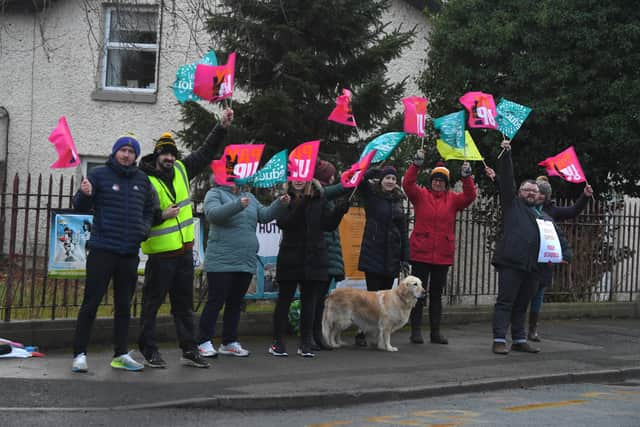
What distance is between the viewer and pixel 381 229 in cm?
1062

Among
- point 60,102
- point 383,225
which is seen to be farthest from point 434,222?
point 60,102

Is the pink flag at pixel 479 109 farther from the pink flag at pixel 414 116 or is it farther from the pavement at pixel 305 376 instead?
the pavement at pixel 305 376

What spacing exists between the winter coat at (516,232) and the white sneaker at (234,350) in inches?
117

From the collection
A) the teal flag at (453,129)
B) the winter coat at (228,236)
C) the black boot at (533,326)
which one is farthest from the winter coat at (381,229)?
the black boot at (533,326)

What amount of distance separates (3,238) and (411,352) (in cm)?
426

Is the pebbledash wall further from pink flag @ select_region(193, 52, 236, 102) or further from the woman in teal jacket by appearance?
pink flag @ select_region(193, 52, 236, 102)

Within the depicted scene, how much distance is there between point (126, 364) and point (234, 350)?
152 centimetres

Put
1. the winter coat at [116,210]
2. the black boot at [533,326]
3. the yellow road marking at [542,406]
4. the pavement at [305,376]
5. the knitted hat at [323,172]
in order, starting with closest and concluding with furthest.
Answer: the pavement at [305,376] < the yellow road marking at [542,406] < the winter coat at [116,210] < the knitted hat at [323,172] < the black boot at [533,326]

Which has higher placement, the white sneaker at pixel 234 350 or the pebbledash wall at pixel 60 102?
the pebbledash wall at pixel 60 102

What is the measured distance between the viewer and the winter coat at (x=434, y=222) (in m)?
10.9

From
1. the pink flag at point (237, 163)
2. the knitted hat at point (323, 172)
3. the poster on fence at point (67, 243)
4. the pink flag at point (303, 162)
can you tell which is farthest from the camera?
the knitted hat at point (323, 172)

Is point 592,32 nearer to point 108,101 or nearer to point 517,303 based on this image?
point 517,303

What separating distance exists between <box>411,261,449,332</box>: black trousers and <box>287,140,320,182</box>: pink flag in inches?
82.9

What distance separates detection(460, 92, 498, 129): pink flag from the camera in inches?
431
